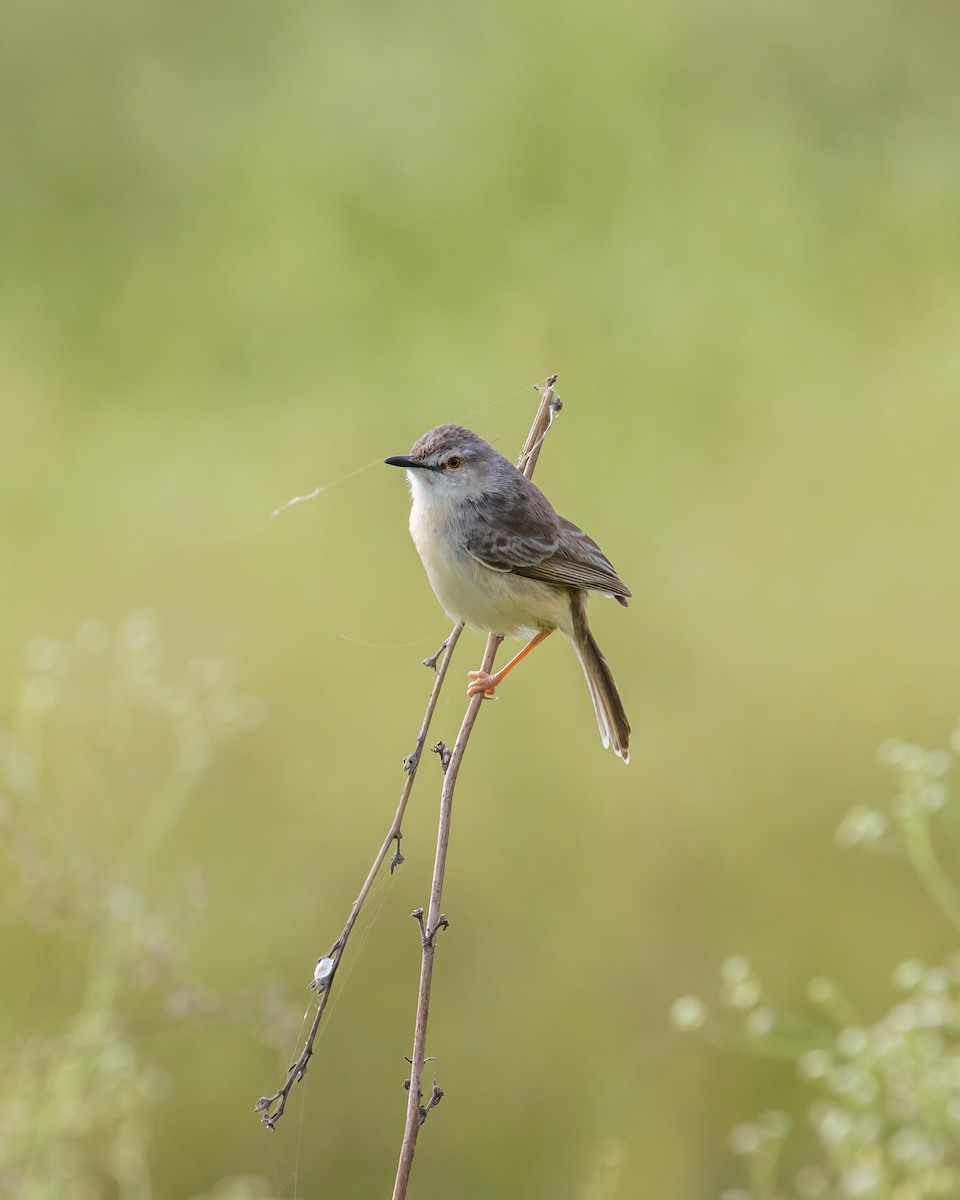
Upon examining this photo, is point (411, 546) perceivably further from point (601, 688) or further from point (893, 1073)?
point (893, 1073)

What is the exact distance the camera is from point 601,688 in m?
2.66

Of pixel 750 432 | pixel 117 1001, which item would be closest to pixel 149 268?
pixel 750 432

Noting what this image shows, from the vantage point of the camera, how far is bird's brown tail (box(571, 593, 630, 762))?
8.52ft

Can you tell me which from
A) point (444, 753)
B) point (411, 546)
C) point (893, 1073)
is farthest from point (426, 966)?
point (411, 546)

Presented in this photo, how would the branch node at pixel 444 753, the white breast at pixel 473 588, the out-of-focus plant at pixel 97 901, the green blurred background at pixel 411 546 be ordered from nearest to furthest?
the branch node at pixel 444 753 → the white breast at pixel 473 588 → the out-of-focus plant at pixel 97 901 → the green blurred background at pixel 411 546

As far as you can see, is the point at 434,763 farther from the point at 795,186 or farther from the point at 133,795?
the point at 795,186

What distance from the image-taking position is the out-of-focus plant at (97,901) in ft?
8.92

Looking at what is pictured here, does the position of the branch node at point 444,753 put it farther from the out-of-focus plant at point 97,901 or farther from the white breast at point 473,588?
the out-of-focus plant at point 97,901

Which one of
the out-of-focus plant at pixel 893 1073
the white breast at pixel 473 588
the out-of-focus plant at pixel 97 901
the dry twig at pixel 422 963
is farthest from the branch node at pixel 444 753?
the out-of-focus plant at pixel 97 901

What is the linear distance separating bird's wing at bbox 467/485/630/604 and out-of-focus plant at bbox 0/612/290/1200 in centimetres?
87

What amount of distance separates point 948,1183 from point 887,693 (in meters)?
2.78

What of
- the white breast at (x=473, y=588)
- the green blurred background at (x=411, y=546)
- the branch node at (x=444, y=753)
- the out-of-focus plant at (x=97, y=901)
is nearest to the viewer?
the branch node at (x=444, y=753)

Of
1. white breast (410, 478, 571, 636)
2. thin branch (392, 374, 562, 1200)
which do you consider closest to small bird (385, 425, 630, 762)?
white breast (410, 478, 571, 636)

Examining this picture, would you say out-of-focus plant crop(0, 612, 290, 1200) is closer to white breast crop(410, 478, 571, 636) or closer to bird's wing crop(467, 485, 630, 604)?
white breast crop(410, 478, 571, 636)
